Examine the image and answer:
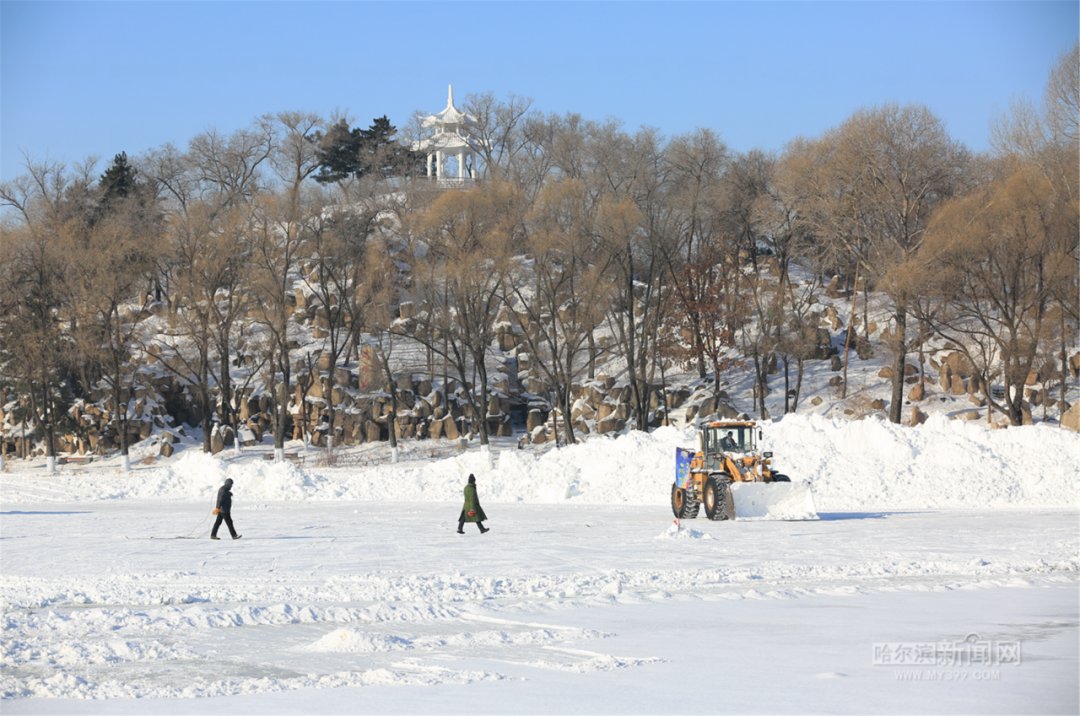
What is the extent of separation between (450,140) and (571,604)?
227 feet

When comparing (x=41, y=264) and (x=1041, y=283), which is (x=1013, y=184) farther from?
(x=41, y=264)

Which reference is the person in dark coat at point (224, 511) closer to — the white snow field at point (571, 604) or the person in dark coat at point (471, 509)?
the white snow field at point (571, 604)

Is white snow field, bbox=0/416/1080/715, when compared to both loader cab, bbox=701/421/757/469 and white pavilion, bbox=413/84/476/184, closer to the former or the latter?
loader cab, bbox=701/421/757/469

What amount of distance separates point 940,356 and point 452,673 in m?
49.3

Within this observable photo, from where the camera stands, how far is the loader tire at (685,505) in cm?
2816

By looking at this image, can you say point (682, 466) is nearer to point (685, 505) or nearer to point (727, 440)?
point (727, 440)

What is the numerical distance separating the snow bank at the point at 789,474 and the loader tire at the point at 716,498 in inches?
226

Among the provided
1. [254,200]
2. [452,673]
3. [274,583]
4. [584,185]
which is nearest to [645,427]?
[584,185]

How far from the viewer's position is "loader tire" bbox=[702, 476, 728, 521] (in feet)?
88.8

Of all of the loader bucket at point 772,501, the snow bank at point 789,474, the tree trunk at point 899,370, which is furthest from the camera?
the tree trunk at point 899,370

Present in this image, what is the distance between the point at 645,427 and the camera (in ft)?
176

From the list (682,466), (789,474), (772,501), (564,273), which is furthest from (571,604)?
(564,273)

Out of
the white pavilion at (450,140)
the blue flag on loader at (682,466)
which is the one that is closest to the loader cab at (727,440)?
the blue flag on loader at (682,466)

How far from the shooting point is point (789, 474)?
35625 millimetres
